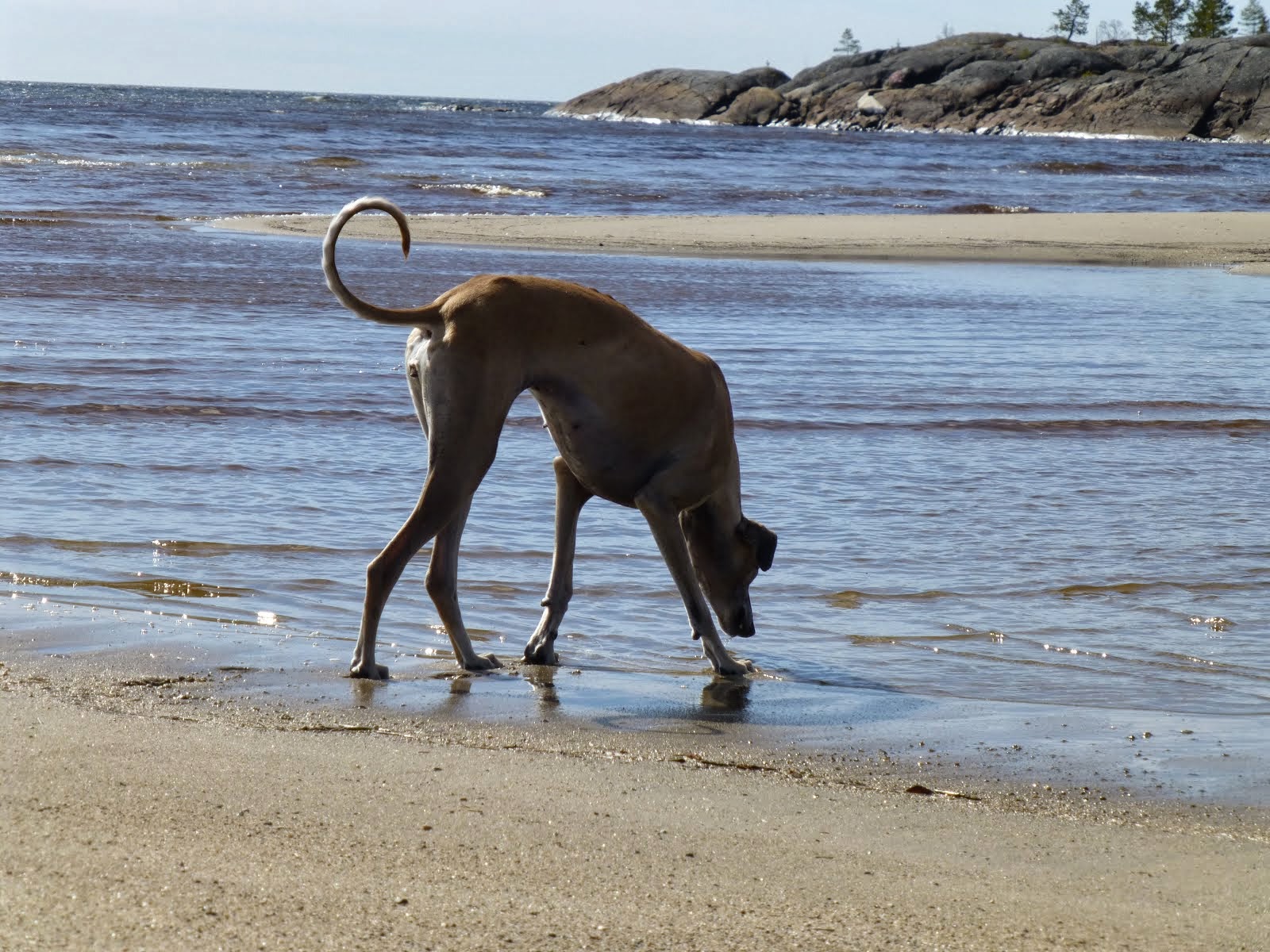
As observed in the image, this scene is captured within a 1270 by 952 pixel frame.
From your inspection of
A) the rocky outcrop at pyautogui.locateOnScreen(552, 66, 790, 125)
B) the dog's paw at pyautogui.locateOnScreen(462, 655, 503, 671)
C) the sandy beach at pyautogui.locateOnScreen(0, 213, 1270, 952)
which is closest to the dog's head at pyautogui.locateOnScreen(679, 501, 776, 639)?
the dog's paw at pyautogui.locateOnScreen(462, 655, 503, 671)

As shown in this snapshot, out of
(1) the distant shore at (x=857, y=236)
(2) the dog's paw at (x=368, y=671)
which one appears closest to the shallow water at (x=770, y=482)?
(2) the dog's paw at (x=368, y=671)

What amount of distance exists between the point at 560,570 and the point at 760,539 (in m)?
0.76

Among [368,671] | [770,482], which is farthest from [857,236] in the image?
[368,671]

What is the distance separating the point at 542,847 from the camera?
3.31 m

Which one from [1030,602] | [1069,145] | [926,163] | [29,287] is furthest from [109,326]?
[1069,145]

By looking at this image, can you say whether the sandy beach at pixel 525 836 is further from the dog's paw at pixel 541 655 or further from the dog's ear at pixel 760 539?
the dog's ear at pixel 760 539

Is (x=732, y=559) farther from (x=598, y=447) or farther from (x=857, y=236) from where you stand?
(x=857, y=236)

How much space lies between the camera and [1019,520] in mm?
7918

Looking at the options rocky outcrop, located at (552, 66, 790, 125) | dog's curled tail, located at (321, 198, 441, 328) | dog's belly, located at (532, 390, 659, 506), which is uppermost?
rocky outcrop, located at (552, 66, 790, 125)

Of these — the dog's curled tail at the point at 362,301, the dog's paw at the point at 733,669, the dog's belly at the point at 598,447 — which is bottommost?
the dog's paw at the point at 733,669

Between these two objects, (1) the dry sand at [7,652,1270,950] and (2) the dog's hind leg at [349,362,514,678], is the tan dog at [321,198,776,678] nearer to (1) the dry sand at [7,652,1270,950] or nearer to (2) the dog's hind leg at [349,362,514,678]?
(2) the dog's hind leg at [349,362,514,678]

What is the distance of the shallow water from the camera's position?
5574 mm

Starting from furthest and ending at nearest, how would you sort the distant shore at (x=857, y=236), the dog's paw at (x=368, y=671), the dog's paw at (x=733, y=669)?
1. the distant shore at (x=857, y=236)
2. the dog's paw at (x=733, y=669)
3. the dog's paw at (x=368, y=671)

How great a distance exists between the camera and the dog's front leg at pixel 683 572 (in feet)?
17.9
